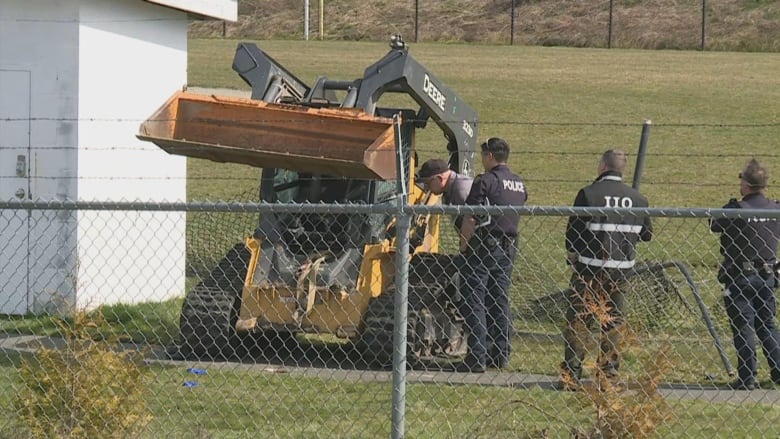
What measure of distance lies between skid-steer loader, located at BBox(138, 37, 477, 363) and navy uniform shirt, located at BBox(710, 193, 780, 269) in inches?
80.5

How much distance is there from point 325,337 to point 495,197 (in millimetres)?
2061

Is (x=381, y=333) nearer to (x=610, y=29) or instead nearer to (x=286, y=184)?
(x=286, y=184)

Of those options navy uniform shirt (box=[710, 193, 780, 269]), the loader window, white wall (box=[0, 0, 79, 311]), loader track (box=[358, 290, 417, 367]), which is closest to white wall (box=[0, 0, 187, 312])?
white wall (box=[0, 0, 79, 311])

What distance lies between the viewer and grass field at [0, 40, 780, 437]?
8.17 meters

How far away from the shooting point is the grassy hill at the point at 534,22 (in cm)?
4244

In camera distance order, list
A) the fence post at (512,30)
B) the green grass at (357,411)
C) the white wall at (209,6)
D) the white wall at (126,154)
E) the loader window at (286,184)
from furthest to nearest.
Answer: the fence post at (512,30), the white wall at (209,6), the white wall at (126,154), the loader window at (286,184), the green grass at (357,411)

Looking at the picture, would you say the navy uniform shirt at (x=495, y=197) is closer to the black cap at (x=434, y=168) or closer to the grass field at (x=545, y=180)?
the black cap at (x=434, y=168)

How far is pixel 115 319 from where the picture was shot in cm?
1132

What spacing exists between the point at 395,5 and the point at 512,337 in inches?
1650

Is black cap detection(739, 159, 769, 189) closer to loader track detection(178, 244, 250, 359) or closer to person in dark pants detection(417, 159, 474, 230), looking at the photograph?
person in dark pants detection(417, 159, 474, 230)

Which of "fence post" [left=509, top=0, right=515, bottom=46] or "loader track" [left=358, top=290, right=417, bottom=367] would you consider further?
"fence post" [left=509, top=0, right=515, bottom=46]

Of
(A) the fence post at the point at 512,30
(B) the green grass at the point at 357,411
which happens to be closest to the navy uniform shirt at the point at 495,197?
(B) the green grass at the point at 357,411

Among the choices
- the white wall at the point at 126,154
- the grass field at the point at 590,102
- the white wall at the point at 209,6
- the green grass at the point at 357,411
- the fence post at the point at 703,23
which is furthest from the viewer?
the fence post at the point at 703,23

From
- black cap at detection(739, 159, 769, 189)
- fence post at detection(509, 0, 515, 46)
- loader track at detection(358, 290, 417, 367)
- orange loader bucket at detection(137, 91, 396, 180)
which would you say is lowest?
loader track at detection(358, 290, 417, 367)
